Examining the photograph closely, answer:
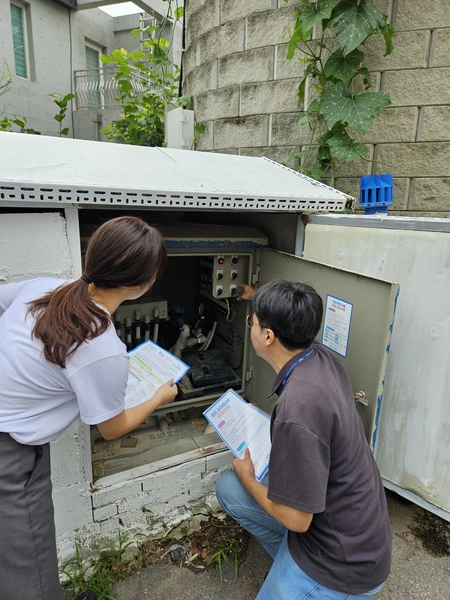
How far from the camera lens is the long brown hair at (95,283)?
1096 mm

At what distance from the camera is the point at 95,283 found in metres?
1.20

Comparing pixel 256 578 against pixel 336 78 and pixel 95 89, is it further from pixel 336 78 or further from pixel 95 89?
pixel 95 89

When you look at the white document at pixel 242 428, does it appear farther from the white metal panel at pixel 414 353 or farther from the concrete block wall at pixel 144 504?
the white metal panel at pixel 414 353

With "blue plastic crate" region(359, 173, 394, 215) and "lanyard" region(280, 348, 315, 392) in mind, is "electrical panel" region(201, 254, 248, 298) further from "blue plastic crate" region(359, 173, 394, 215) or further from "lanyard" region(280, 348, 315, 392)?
"lanyard" region(280, 348, 315, 392)

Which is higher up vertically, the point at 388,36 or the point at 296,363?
the point at 388,36

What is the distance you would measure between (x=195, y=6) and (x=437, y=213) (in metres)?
3.41

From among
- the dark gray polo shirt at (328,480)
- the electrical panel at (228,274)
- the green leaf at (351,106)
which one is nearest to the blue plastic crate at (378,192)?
the green leaf at (351,106)

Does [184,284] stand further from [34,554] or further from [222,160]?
[34,554]

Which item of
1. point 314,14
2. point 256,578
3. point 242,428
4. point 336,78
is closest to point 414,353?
point 242,428

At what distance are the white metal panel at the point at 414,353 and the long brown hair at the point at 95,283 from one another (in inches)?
41.4

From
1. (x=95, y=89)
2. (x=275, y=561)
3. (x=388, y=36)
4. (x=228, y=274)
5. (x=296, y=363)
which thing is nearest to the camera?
(x=296, y=363)

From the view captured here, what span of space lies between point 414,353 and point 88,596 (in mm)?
1819

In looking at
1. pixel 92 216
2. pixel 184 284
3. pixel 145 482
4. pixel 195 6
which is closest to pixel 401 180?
pixel 184 284

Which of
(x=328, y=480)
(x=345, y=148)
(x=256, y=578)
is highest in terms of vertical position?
(x=345, y=148)
